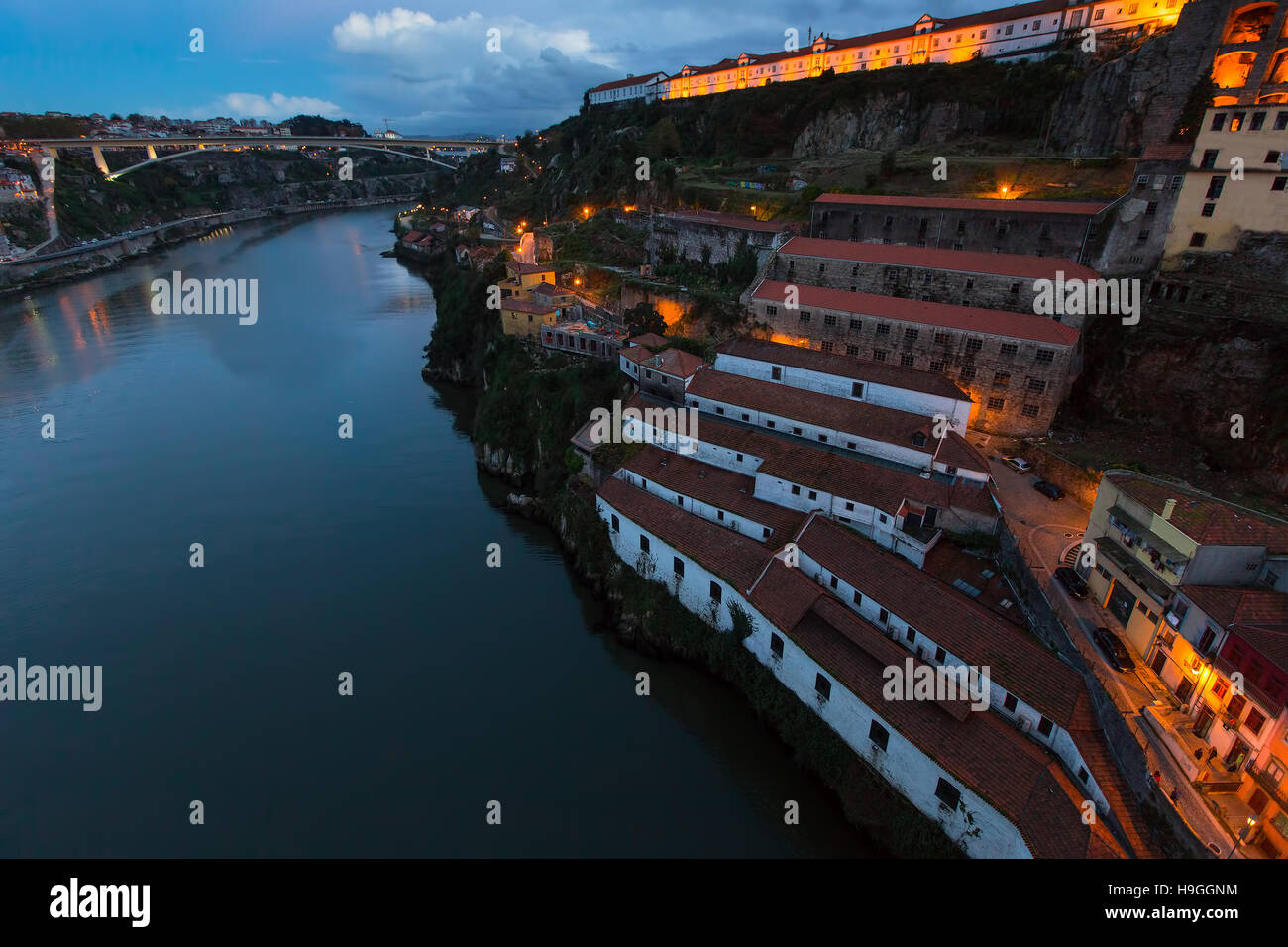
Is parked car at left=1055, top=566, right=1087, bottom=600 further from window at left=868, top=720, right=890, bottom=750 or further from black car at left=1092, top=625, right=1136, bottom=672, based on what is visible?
window at left=868, top=720, right=890, bottom=750

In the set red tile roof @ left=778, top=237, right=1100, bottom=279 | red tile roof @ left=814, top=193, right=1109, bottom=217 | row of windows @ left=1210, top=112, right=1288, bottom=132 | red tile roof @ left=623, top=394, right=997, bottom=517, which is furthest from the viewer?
red tile roof @ left=814, top=193, right=1109, bottom=217

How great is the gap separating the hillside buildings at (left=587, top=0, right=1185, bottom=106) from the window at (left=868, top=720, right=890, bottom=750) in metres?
47.6

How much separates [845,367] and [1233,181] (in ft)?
53.1

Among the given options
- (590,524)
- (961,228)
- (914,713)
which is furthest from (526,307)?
(914,713)

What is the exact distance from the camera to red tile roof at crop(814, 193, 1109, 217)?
27652 millimetres

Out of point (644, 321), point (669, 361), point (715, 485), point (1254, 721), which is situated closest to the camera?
point (1254, 721)

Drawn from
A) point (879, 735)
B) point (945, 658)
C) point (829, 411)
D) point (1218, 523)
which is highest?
point (1218, 523)

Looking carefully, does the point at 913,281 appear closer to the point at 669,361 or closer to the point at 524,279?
the point at 669,361

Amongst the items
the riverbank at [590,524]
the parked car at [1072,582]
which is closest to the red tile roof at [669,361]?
the riverbank at [590,524]

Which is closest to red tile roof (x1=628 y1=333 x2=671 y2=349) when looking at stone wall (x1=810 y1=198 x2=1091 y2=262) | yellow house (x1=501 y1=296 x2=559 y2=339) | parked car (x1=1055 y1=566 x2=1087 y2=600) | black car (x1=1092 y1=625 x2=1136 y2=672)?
yellow house (x1=501 y1=296 x2=559 y2=339)

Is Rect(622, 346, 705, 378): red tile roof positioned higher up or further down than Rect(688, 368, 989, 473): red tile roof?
higher up

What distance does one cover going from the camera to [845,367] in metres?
26.4

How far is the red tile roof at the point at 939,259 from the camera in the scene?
26.5 metres
